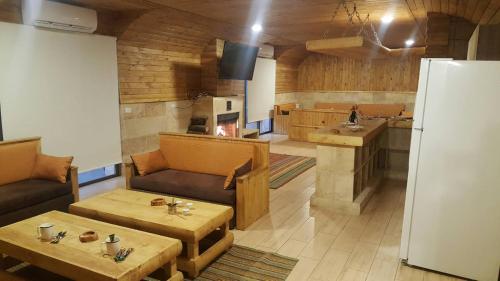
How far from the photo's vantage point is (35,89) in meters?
4.46

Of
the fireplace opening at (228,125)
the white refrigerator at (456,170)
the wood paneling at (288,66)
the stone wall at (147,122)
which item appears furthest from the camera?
the wood paneling at (288,66)

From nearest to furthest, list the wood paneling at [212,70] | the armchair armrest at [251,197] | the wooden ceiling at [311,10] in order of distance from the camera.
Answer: the armchair armrest at [251,197], the wooden ceiling at [311,10], the wood paneling at [212,70]

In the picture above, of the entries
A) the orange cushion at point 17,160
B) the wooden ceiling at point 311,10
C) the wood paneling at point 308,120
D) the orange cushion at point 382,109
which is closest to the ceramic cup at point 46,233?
the orange cushion at point 17,160

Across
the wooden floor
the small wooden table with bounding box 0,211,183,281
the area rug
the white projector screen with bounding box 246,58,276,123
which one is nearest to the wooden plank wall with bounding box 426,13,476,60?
the wooden floor

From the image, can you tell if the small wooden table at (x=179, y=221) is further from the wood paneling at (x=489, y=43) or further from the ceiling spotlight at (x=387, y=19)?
the ceiling spotlight at (x=387, y=19)

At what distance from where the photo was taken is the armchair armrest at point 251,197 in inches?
140

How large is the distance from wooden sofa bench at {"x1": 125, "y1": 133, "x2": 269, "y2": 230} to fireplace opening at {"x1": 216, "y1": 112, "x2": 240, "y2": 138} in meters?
2.64

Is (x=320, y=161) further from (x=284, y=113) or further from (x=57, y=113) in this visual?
(x=284, y=113)

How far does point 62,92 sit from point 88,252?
3.24m

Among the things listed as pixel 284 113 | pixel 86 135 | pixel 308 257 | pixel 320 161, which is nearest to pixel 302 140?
→ pixel 284 113

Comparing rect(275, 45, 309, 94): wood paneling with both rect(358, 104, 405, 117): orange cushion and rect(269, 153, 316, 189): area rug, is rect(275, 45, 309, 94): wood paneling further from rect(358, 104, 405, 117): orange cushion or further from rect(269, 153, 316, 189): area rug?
rect(269, 153, 316, 189): area rug

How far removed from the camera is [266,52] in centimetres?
907

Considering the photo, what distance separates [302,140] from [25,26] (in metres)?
6.54

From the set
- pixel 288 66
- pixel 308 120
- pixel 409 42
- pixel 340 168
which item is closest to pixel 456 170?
pixel 340 168
